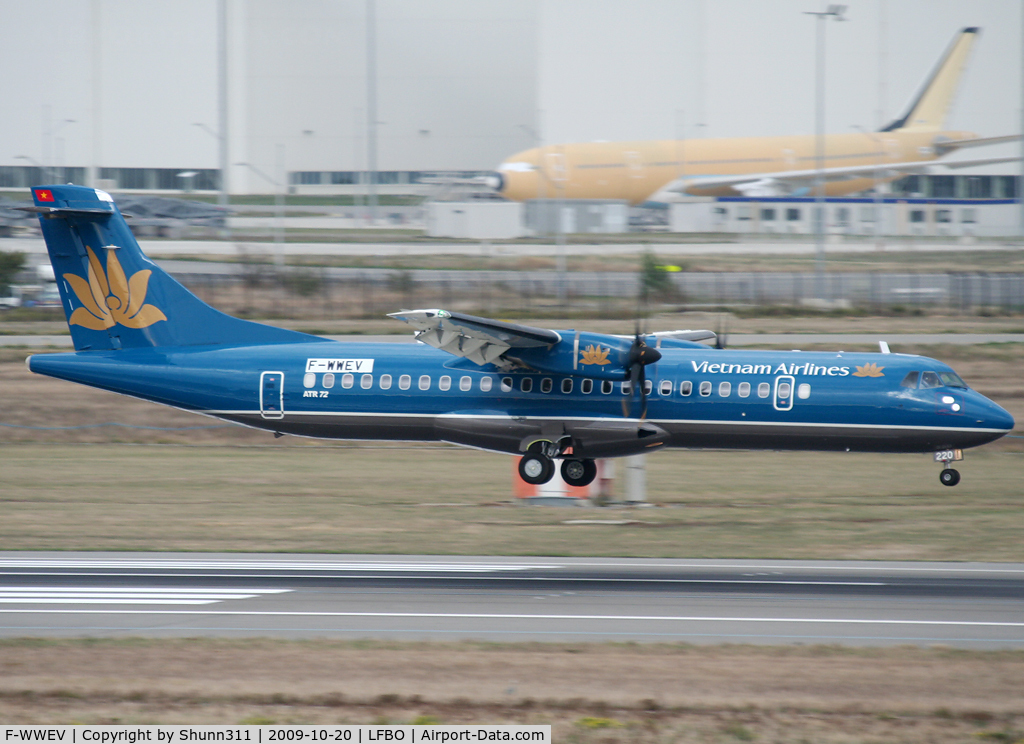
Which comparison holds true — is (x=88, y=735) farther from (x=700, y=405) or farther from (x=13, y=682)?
(x=700, y=405)

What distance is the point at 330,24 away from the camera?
8269 cm

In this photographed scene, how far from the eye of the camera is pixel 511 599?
13.7 meters

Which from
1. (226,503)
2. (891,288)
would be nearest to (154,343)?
(226,503)

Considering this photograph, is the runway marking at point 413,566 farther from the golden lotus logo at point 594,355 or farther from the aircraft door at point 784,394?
the golden lotus logo at point 594,355

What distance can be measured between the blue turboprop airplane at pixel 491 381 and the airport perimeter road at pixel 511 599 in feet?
16.4

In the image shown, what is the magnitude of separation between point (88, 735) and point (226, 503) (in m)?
13.6

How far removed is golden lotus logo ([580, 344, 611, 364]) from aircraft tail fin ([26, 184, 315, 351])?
771 centimetres

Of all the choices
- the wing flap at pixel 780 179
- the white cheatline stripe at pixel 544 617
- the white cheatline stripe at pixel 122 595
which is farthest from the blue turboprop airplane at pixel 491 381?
the wing flap at pixel 780 179

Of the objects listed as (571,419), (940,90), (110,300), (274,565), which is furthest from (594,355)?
(940,90)

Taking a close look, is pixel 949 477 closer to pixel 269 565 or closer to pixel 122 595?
pixel 269 565

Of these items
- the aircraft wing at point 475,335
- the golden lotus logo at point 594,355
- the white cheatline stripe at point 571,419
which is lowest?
the white cheatline stripe at point 571,419

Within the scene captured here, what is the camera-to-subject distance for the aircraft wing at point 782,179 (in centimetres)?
7338

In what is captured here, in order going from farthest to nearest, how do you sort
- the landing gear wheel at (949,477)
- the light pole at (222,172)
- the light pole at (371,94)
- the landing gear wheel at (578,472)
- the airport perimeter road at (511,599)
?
the light pole at (371,94)
the light pole at (222,172)
the landing gear wheel at (578,472)
the landing gear wheel at (949,477)
the airport perimeter road at (511,599)

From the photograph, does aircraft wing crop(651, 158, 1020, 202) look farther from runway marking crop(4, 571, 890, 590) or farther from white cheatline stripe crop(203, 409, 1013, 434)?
runway marking crop(4, 571, 890, 590)
